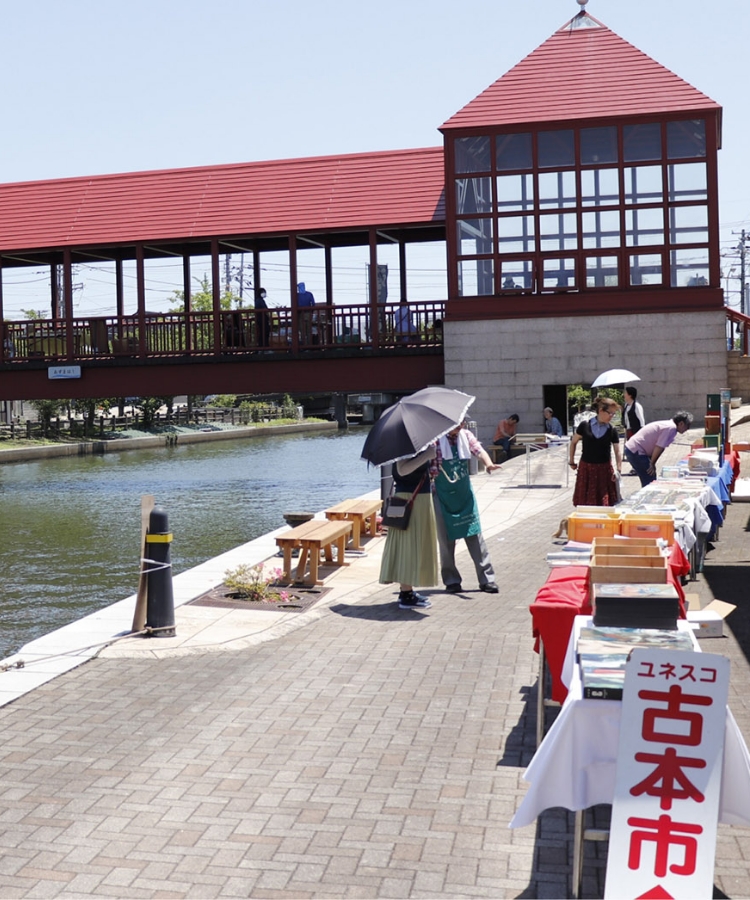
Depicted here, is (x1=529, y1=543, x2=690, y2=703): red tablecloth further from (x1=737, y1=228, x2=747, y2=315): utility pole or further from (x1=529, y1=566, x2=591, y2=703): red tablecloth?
(x1=737, y1=228, x2=747, y2=315): utility pole

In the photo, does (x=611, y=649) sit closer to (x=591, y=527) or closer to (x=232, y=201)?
(x=591, y=527)

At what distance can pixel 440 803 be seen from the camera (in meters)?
5.27

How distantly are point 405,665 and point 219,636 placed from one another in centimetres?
169

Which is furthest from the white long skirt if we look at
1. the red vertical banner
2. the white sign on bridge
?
the white sign on bridge

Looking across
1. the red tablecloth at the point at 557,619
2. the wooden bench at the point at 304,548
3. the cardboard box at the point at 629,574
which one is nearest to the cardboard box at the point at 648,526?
the red tablecloth at the point at 557,619

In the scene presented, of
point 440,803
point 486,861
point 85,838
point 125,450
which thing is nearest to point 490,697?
point 440,803

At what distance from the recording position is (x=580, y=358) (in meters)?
26.1

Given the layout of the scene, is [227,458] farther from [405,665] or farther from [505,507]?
[405,665]

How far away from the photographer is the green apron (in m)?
10.0

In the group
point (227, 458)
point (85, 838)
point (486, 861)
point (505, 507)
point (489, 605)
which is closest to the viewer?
point (486, 861)

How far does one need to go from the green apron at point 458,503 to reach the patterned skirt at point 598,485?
92.3 inches

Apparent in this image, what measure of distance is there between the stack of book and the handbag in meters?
4.50

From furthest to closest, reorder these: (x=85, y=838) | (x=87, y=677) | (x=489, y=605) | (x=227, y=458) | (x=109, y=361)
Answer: (x=227, y=458) < (x=109, y=361) < (x=489, y=605) < (x=87, y=677) < (x=85, y=838)

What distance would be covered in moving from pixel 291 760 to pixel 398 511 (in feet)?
12.4
